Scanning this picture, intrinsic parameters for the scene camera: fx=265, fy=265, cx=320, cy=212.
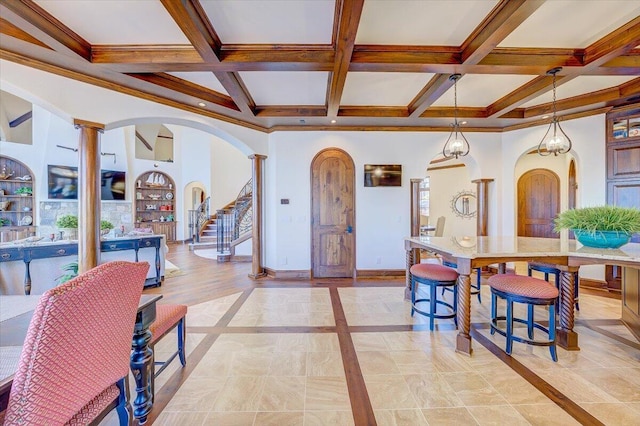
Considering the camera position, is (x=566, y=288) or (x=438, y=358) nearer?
(x=438, y=358)

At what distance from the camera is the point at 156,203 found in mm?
10477

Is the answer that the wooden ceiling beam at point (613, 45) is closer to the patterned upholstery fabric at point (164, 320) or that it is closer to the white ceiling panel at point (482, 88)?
the white ceiling panel at point (482, 88)

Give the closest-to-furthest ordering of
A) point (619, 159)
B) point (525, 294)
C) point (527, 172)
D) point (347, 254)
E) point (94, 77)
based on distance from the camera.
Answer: point (525, 294) → point (94, 77) → point (619, 159) → point (347, 254) → point (527, 172)

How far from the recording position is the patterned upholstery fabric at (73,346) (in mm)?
862

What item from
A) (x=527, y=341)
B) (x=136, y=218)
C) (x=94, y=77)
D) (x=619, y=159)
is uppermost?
(x=94, y=77)

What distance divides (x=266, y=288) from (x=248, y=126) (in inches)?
116

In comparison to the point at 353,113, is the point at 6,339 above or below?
below

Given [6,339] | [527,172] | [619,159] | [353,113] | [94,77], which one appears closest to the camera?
[6,339]

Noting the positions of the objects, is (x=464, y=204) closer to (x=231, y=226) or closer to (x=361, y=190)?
(x=361, y=190)

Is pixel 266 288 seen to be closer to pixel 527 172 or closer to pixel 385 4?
pixel 385 4

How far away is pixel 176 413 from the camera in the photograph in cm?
180

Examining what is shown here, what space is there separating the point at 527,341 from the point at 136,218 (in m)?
11.7

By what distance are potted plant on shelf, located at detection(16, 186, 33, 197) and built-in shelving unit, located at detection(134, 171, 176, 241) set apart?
275cm

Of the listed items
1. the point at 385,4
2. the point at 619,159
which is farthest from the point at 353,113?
the point at 619,159
